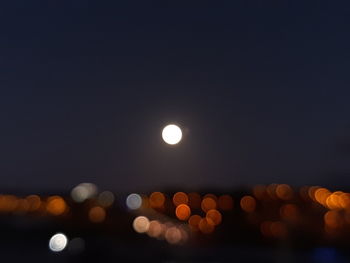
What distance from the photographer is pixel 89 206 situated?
180 feet

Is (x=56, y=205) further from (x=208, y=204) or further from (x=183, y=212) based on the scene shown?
(x=183, y=212)

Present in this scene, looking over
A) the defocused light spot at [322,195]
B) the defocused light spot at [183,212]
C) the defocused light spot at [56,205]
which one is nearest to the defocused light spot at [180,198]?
the defocused light spot at [183,212]

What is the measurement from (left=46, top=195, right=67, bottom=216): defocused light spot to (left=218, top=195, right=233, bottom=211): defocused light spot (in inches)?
455

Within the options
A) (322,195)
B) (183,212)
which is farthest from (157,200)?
(322,195)

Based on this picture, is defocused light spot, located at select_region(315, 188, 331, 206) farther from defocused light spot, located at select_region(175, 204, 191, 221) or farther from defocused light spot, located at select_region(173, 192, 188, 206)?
defocused light spot, located at select_region(173, 192, 188, 206)

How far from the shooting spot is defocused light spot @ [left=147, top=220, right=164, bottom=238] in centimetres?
3401

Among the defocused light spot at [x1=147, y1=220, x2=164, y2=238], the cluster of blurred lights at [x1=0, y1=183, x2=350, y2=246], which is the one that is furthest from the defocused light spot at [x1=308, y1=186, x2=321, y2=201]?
the defocused light spot at [x1=147, y1=220, x2=164, y2=238]

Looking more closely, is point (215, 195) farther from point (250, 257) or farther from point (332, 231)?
point (250, 257)

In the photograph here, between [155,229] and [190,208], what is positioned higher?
[190,208]

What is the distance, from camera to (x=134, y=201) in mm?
53656

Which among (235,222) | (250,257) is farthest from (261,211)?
(250,257)

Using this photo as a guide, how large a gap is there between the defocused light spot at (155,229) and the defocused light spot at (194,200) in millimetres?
4540

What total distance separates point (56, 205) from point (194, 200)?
48.6 feet

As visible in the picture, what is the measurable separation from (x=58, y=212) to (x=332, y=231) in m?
27.0
